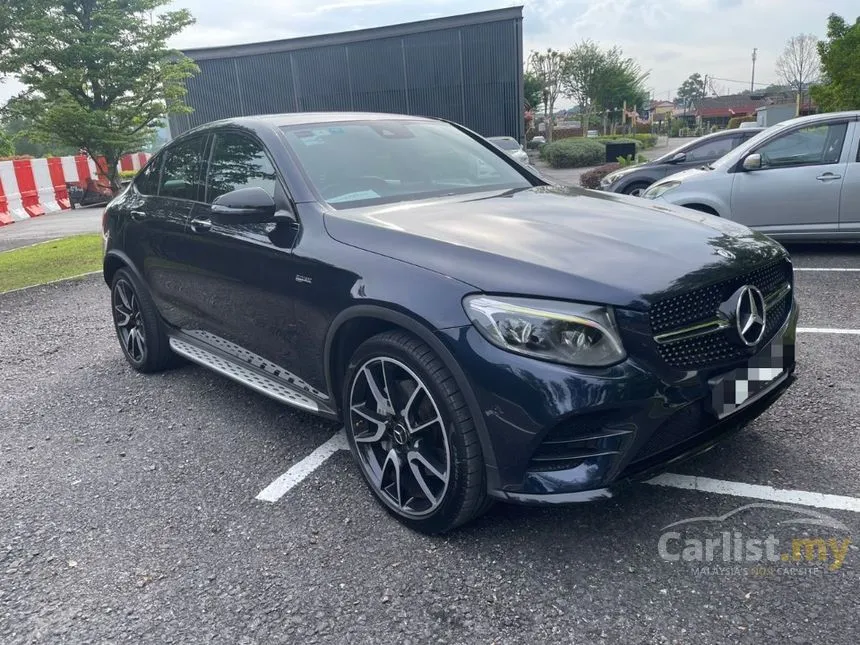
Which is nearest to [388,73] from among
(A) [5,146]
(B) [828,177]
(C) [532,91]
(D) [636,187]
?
(C) [532,91]

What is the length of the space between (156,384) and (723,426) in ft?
12.1

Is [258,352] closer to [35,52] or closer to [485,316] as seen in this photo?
[485,316]

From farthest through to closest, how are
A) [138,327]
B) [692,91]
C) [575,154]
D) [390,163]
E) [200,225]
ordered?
[692,91], [575,154], [138,327], [200,225], [390,163]

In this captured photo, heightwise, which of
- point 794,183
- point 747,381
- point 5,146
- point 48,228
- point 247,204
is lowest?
point 48,228

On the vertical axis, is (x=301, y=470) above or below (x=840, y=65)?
below

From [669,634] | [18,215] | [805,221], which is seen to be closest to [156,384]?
[669,634]

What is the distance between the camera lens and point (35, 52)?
17594mm

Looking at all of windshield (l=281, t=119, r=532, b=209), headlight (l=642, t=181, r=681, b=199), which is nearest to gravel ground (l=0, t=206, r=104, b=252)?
headlight (l=642, t=181, r=681, b=199)

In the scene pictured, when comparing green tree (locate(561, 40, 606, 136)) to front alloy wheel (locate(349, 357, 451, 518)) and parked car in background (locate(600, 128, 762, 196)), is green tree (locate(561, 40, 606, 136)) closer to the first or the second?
parked car in background (locate(600, 128, 762, 196))

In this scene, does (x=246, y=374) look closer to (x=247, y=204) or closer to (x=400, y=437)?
(x=247, y=204)

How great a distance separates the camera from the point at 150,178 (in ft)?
15.8

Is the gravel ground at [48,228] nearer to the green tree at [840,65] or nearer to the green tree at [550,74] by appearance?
the green tree at [840,65]

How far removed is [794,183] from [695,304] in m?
5.85
